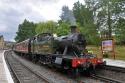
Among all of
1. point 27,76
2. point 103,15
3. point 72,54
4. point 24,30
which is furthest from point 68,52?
point 24,30

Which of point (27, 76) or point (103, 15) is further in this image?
point (103, 15)

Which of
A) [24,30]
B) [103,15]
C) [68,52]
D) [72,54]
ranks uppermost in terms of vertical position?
[24,30]

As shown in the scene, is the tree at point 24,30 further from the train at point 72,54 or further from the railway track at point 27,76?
the train at point 72,54

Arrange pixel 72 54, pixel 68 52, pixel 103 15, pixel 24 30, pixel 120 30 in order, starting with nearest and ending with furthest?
pixel 72 54, pixel 68 52, pixel 120 30, pixel 103 15, pixel 24 30

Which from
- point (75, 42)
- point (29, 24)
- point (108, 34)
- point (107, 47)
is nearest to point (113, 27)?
point (108, 34)

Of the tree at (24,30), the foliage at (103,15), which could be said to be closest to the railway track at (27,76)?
the foliage at (103,15)

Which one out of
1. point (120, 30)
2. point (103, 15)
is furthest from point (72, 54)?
point (103, 15)

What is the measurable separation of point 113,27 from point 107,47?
48.5ft

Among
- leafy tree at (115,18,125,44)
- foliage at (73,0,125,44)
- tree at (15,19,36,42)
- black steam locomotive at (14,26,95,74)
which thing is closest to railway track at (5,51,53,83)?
black steam locomotive at (14,26,95,74)

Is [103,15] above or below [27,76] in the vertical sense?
above

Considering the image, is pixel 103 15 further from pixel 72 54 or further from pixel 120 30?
pixel 72 54

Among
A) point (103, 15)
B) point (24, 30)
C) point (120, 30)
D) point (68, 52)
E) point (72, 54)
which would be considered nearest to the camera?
point (72, 54)

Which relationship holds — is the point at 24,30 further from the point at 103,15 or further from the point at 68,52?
the point at 68,52

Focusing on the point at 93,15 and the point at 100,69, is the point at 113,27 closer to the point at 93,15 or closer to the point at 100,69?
the point at 93,15
